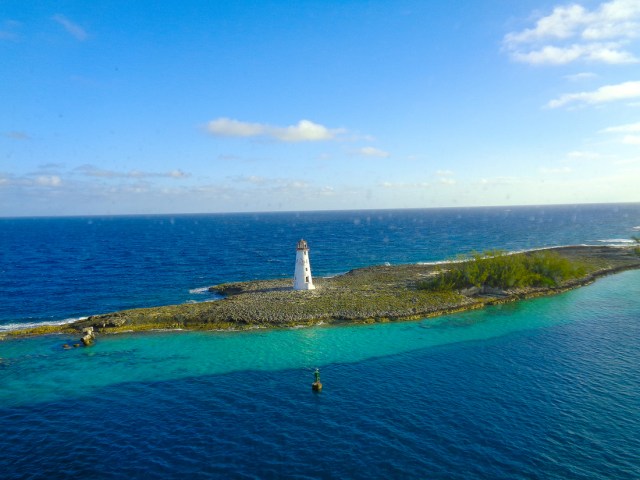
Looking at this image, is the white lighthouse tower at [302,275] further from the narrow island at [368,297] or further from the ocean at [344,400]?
the ocean at [344,400]

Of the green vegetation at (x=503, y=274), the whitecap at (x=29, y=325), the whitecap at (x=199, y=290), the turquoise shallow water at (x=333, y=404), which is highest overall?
the green vegetation at (x=503, y=274)

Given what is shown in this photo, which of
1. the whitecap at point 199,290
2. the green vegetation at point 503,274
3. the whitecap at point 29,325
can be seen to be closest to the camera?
the whitecap at point 29,325

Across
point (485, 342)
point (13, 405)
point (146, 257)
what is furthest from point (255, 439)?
point (146, 257)

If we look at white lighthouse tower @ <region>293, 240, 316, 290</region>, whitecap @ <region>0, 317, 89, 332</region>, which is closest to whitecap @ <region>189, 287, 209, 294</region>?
white lighthouse tower @ <region>293, 240, 316, 290</region>

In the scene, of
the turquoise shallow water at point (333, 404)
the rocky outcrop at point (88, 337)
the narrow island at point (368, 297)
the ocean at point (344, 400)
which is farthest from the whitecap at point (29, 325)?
→ the rocky outcrop at point (88, 337)

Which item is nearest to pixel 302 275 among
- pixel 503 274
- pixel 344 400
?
pixel 503 274

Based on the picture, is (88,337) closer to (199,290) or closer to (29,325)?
(29,325)

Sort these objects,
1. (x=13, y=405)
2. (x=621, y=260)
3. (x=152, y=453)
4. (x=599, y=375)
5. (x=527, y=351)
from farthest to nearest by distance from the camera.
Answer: (x=621, y=260) → (x=527, y=351) → (x=599, y=375) → (x=13, y=405) → (x=152, y=453)

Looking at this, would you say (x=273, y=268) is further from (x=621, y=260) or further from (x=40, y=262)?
(x=621, y=260)
